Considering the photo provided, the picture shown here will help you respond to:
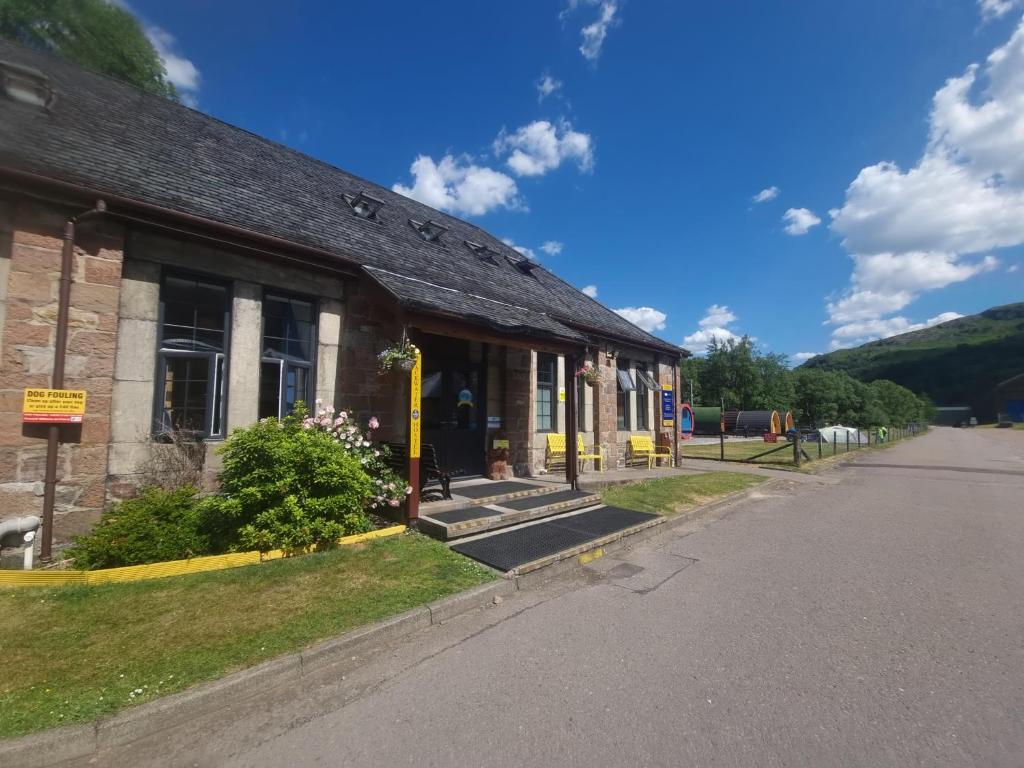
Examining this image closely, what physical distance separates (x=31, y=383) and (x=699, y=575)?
318 inches

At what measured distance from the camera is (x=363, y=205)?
10781 mm

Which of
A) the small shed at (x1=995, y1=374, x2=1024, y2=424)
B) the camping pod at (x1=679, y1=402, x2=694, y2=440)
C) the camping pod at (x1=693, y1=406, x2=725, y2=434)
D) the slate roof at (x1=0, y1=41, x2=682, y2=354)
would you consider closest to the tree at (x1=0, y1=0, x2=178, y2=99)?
the slate roof at (x1=0, y1=41, x2=682, y2=354)

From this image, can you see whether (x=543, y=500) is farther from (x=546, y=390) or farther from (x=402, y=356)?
(x=546, y=390)

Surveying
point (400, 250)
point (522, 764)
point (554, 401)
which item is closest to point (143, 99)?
point (400, 250)

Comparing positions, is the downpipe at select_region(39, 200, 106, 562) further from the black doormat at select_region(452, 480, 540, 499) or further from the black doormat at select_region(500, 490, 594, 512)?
the black doormat at select_region(500, 490, 594, 512)

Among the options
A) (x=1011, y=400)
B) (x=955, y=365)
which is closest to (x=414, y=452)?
(x=1011, y=400)

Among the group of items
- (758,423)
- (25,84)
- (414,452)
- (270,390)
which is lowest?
(758,423)

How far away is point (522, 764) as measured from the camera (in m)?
2.40

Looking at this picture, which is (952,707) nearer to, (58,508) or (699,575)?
(699,575)

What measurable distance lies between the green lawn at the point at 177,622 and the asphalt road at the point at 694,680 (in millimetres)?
491

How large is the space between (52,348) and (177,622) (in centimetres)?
385

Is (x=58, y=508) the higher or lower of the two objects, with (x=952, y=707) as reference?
higher

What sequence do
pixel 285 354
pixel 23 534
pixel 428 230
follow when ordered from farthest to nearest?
pixel 428 230 < pixel 285 354 < pixel 23 534

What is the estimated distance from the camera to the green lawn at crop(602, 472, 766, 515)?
8289 millimetres
